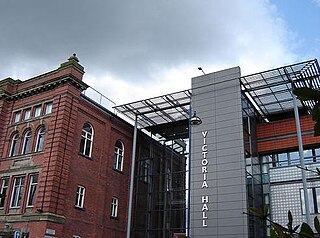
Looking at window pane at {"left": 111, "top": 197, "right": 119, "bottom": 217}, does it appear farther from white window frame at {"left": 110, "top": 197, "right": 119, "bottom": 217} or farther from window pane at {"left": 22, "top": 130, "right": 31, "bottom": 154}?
window pane at {"left": 22, "top": 130, "right": 31, "bottom": 154}

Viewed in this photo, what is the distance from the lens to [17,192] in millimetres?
24078

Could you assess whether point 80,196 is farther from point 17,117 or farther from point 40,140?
point 17,117

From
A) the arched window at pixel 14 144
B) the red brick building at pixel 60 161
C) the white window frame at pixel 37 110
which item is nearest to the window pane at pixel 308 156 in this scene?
the red brick building at pixel 60 161

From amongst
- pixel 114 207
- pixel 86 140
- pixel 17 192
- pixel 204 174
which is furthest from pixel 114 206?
pixel 204 174

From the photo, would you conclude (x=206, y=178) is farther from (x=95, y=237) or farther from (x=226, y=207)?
(x=95, y=237)

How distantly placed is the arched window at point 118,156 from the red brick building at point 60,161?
0.09ft

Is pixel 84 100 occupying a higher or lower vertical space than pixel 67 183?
higher

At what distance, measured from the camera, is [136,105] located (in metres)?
26.7

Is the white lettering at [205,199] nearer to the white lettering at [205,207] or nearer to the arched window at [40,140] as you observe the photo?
the white lettering at [205,207]

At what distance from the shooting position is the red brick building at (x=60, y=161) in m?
22.4

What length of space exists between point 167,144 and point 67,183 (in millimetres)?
8534

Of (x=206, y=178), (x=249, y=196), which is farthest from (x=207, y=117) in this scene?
(x=249, y=196)

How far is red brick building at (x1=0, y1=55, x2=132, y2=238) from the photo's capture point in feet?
73.4

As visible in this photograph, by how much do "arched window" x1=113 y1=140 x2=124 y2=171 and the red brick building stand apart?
0.03 metres
